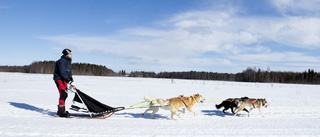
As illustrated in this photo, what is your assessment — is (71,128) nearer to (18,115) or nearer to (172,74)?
(18,115)

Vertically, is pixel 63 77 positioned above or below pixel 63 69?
below

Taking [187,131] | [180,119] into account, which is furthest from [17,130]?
[180,119]

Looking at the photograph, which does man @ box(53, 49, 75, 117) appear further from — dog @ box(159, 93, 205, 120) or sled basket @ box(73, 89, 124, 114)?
dog @ box(159, 93, 205, 120)

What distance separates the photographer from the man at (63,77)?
5.70m

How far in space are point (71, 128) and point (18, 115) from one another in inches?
90.6

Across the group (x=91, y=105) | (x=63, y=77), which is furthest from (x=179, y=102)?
(x=63, y=77)

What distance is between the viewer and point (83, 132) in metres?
4.27

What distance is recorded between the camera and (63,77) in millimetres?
5715

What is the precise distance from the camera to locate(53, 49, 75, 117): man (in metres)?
5.70

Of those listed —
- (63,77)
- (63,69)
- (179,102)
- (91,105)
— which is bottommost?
(91,105)

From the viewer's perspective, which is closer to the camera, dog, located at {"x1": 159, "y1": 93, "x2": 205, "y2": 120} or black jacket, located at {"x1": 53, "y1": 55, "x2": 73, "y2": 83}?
black jacket, located at {"x1": 53, "y1": 55, "x2": 73, "y2": 83}

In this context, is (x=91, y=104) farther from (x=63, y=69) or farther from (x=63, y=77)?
(x=63, y=69)

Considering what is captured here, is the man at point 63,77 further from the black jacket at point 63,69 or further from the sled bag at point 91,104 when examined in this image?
the sled bag at point 91,104

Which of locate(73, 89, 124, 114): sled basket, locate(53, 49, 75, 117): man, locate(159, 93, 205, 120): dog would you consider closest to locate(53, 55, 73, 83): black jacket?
locate(53, 49, 75, 117): man
